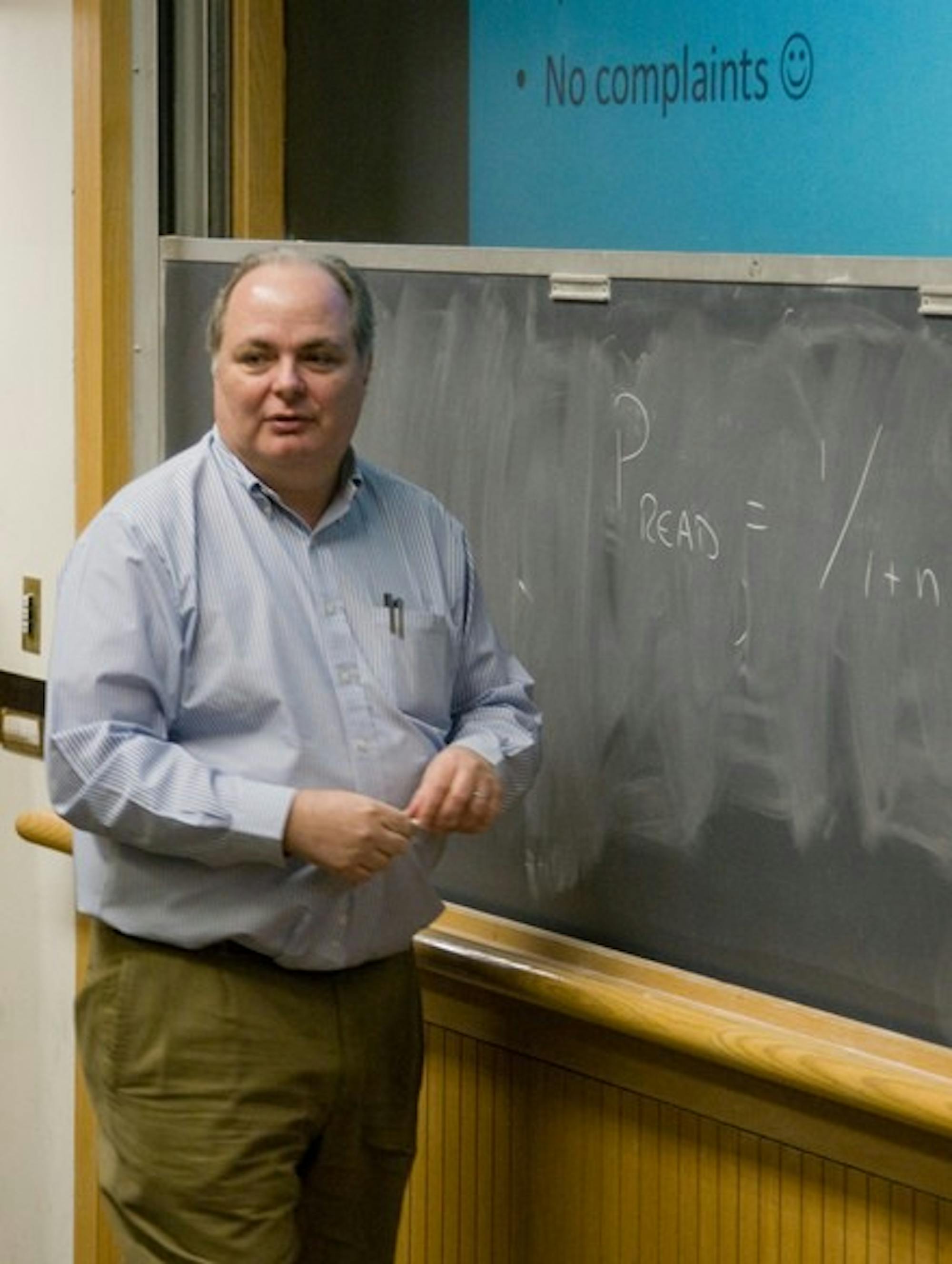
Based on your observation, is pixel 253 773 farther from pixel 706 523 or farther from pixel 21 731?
pixel 21 731

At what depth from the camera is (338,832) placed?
2.43 m

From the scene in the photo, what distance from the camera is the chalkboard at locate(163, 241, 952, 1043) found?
254 cm

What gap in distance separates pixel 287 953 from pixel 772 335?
0.86m

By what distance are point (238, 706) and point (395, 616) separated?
8.7 inches

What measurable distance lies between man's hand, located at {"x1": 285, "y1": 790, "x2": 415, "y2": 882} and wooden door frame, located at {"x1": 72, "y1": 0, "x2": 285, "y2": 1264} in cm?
125

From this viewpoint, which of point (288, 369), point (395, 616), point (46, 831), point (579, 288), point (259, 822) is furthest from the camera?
point (46, 831)

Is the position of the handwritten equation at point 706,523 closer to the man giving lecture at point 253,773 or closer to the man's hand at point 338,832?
the man giving lecture at point 253,773

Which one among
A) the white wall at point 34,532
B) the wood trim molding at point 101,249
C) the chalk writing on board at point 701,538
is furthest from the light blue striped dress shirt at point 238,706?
the white wall at point 34,532

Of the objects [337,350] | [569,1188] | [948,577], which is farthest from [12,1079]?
[948,577]

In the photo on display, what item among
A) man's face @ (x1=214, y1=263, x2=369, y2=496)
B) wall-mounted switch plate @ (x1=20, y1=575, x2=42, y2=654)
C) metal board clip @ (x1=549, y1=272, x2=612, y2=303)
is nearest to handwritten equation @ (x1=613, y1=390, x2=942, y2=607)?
metal board clip @ (x1=549, y1=272, x2=612, y2=303)

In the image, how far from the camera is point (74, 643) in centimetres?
249

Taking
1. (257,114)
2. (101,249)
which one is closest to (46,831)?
(101,249)

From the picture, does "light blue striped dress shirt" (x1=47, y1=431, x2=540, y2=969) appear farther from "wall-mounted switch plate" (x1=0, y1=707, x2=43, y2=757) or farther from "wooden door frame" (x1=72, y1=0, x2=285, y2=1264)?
"wall-mounted switch plate" (x1=0, y1=707, x2=43, y2=757)

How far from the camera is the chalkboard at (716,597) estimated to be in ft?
8.35
